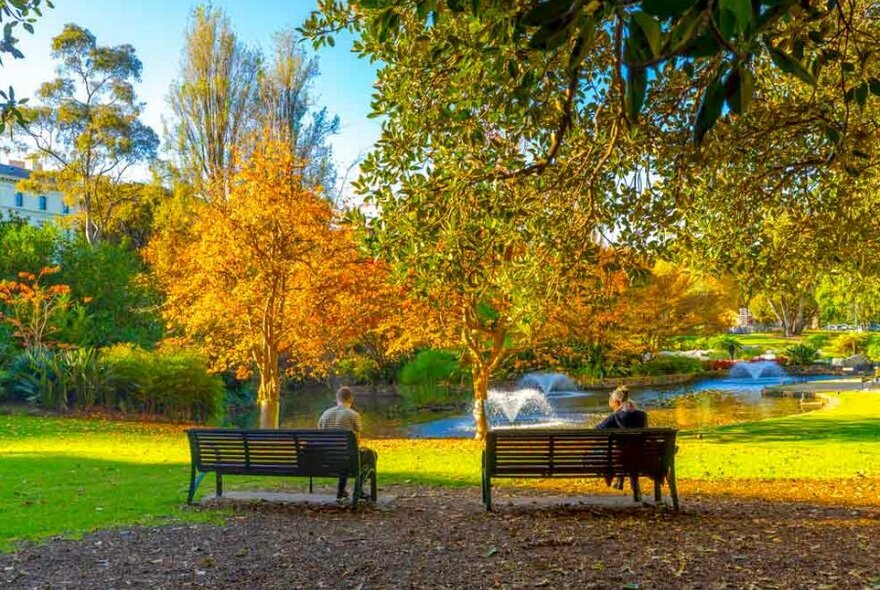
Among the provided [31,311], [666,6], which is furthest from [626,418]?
[31,311]

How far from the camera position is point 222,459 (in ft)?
26.8

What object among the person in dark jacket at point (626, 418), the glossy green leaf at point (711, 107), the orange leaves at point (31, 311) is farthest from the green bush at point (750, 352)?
the glossy green leaf at point (711, 107)

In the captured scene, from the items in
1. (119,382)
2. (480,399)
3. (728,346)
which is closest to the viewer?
(480,399)

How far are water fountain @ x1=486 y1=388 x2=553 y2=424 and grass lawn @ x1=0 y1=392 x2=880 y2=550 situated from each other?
22.0 feet

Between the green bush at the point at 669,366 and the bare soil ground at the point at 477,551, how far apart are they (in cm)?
3147

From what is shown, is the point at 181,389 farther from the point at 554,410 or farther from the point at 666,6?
the point at 666,6

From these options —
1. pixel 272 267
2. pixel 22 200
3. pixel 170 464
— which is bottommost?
pixel 170 464

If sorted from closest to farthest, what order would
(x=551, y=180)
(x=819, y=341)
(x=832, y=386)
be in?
(x=551, y=180)
(x=832, y=386)
(x=819, y=341)

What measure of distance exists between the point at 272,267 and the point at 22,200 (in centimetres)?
6643

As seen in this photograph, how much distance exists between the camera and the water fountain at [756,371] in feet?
135

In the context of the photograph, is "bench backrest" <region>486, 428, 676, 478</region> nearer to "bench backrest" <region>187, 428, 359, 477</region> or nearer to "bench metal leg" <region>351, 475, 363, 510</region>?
"bench metal leg" <region>351, 475, 363, 510</region>

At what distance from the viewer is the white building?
2645 inches

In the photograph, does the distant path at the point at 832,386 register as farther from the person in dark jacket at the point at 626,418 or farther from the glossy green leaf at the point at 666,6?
the glossy green leaf at the point at 666,6

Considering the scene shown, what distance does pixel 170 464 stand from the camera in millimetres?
12016
